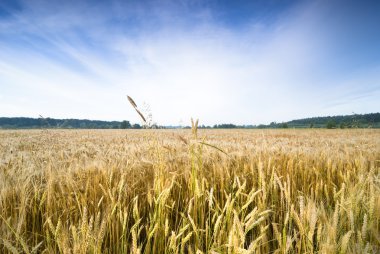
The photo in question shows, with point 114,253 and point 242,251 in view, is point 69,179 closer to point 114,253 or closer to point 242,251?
point 114,253

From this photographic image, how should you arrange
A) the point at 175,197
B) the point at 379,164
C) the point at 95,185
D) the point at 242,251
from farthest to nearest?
the point at 379,164 < the point at 175,197 < the point at 95,185 < the point at 242,251

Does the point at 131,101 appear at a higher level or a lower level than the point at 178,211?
higher

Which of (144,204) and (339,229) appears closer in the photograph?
(339,229)

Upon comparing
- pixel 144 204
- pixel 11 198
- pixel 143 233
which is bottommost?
pixel 143 233

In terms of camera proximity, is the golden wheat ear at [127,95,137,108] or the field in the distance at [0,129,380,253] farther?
the golden wheat ear at [127,95,137,108]

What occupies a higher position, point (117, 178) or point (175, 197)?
point (117, 178)

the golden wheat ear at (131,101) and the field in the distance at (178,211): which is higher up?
the golden wheat ear at (131,101)

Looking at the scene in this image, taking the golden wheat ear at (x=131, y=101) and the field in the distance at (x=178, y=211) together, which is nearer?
the field in the distance at (x=178, y=211)

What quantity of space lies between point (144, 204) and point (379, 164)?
12.8ft

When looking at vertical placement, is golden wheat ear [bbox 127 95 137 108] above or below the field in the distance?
above

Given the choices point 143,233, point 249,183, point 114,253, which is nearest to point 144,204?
point 143,233

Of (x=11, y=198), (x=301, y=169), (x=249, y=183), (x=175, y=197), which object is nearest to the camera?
(x=11, y=198)

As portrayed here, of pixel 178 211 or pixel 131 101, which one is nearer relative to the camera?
pixel 131 101

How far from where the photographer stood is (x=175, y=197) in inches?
76.1
